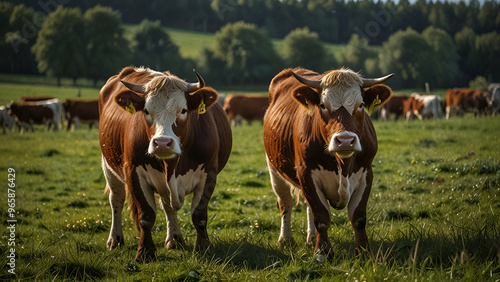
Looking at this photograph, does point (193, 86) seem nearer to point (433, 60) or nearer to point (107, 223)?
point (107, 223)

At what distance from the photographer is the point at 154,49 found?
61.1 metres

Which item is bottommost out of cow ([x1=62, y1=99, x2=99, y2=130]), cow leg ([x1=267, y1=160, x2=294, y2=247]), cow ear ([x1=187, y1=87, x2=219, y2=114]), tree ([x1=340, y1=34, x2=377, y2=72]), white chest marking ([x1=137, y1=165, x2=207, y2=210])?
cow ([x1=62, y1=99, x2=99, y2=130])

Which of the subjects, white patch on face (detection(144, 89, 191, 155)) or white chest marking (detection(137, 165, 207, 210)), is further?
white chest marking (detection(137, 165, 207, 210))

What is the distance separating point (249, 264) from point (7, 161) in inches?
442

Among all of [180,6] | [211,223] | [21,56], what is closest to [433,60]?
[211,223]

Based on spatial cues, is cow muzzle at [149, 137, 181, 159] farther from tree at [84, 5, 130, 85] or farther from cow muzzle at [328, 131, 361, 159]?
tree at [84, 5, 130, 85]

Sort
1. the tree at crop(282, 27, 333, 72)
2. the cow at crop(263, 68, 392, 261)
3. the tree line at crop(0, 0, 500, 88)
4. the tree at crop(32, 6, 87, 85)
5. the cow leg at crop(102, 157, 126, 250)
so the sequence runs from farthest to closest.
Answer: the tree at crop(282, 27, 333, 72) < the tree at crop(32, 6, 87, 85) < the tree line at crop(0, 0, 500, 88) < the cow leg at crop(102, 157, 126, 250) < the cow at crop(263, 68, 392, 261)

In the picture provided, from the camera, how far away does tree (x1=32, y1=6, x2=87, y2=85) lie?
4928 cm

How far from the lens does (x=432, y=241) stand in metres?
4.67

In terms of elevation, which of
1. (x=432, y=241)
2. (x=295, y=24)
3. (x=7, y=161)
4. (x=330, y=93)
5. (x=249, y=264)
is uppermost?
(x=295, y=24)

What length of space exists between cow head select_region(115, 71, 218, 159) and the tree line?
24420 mm

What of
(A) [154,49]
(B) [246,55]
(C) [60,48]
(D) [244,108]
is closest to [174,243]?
(D) [244,108]

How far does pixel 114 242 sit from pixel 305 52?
5772 centimetres

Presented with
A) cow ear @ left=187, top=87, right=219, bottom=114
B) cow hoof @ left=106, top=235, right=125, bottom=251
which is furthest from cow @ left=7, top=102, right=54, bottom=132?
cow ear @ left=187, top=87, right=219, bottom=114
